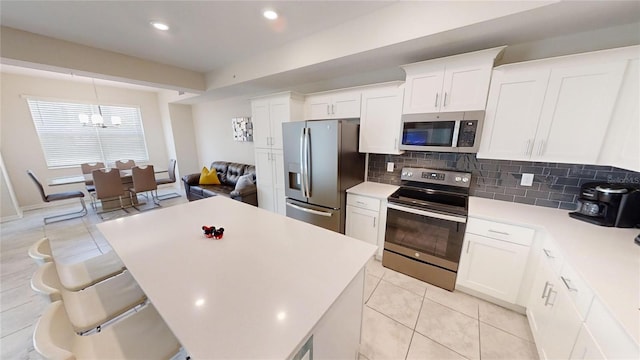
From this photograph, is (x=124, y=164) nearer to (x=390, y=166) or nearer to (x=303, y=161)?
(x=303, y=161)

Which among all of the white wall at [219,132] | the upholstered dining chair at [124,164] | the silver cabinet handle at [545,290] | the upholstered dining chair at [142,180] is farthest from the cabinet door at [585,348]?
the upholstered dining chair at [124,164]

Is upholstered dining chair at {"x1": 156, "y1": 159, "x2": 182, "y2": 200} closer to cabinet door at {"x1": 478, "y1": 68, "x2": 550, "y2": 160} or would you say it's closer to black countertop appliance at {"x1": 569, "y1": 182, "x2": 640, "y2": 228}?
cabinet door at {"x1": 478, "y1": 68, "x2": 550, "y2": 160}

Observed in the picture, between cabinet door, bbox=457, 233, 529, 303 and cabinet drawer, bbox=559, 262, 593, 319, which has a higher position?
cabinet drawer, bbox=559, 262, 593, 319

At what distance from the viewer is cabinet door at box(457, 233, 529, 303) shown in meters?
1.76

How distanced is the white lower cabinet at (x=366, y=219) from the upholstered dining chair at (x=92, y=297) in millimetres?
2040

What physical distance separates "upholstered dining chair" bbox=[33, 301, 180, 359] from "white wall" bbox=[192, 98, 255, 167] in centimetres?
375

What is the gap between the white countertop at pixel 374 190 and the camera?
244cm

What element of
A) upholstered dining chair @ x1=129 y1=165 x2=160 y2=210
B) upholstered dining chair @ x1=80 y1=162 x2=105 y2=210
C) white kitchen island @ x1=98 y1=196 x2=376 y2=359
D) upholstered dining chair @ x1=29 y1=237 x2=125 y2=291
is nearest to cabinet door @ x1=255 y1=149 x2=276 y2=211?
white kitchen island @ x1=98 y1=196 x2=376 y2=359

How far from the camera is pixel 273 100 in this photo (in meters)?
3.07

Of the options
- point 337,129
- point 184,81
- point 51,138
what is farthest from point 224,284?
point 51,138

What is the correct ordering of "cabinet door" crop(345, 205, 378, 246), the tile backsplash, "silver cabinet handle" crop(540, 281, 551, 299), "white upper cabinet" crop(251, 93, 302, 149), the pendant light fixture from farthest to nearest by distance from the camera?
the pendant light fixture
"white upper cabinet" crop(251, 93, 302, 149)
"cabinet door" crop(345, 205, 378, 246)
the tile backsplash
"silver cabinet handle" crop(540, 281, 551, 299)

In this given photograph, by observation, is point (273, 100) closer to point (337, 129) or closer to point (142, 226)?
point (337, 129)

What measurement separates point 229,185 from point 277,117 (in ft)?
7.59

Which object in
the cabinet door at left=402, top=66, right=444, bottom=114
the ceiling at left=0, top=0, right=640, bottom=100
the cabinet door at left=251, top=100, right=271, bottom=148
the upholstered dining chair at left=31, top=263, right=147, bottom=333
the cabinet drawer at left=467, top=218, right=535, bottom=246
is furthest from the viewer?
the cabinet door at left=251, top=100, right=271, bottom=148
